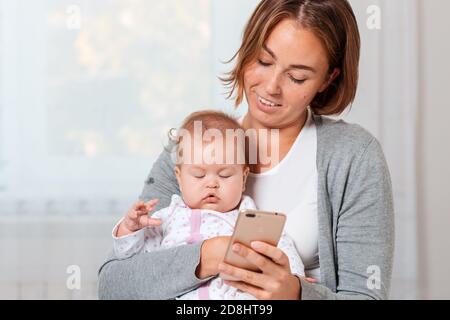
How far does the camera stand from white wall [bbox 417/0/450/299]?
9.23 ft

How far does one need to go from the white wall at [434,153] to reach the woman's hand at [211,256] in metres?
1.69

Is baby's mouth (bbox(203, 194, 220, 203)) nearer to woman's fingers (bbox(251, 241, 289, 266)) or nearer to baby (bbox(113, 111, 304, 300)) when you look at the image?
baby (bbox(113, 111, 304, 300))

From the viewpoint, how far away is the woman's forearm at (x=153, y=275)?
1.35m

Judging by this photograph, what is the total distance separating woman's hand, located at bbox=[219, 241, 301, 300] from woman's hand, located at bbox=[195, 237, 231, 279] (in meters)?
0.05

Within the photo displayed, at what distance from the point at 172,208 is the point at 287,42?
43cm

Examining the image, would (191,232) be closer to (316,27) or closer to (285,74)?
(285,74)

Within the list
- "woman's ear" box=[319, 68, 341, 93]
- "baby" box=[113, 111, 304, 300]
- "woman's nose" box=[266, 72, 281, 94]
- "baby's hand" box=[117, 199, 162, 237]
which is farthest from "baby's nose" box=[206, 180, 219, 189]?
"woman's ear" box=[319, 68, 341, 93]

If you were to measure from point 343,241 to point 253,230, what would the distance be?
0.31 meters

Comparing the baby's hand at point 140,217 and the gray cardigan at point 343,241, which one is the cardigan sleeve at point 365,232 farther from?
the baby's hand at point 140,217

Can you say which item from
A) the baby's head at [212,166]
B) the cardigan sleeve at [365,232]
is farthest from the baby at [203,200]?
the cardigan sleeve at [365,232]

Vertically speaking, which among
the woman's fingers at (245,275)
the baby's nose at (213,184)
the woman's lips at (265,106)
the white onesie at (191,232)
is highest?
the woman's lips at (265,106)

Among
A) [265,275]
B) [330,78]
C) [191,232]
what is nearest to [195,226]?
[191,232]

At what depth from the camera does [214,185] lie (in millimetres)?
1449
